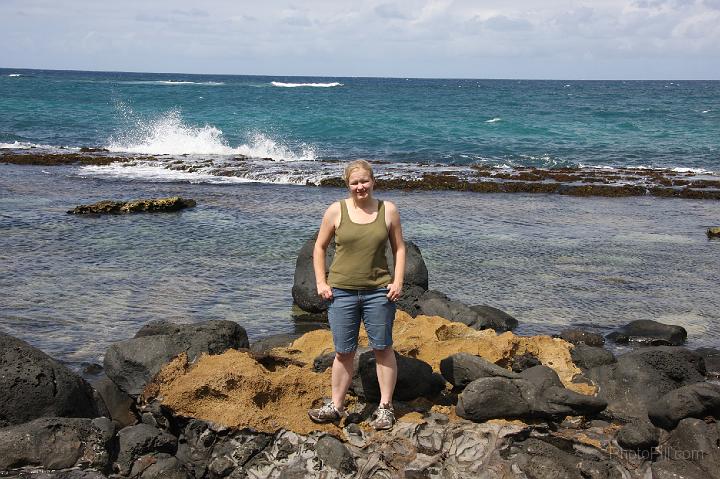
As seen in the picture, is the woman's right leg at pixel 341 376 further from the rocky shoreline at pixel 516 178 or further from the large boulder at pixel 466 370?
the rocky shoreline at pixel 516 178

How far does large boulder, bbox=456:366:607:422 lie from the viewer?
21.1 feet

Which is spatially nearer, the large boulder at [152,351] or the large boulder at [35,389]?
the large boulder at [35,389]

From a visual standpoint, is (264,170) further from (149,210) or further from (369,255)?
(369,255)

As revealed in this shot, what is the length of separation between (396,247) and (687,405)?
9.10ft

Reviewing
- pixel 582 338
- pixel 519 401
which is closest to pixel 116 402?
pixel 519 401

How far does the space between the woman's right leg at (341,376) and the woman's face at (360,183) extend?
4.20 feet

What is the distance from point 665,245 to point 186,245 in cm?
1032

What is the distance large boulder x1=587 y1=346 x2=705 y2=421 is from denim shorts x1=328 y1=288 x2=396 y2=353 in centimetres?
248

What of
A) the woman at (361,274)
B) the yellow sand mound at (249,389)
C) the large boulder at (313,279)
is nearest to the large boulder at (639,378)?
the yellow sand mound at (249,389)

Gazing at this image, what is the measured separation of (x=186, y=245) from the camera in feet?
52.6

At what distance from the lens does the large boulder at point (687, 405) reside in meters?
6.50

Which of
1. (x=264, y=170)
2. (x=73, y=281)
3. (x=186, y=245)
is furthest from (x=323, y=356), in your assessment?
(x=264, y=170)

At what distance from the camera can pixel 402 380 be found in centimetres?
680

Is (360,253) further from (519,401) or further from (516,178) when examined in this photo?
(516,178)
